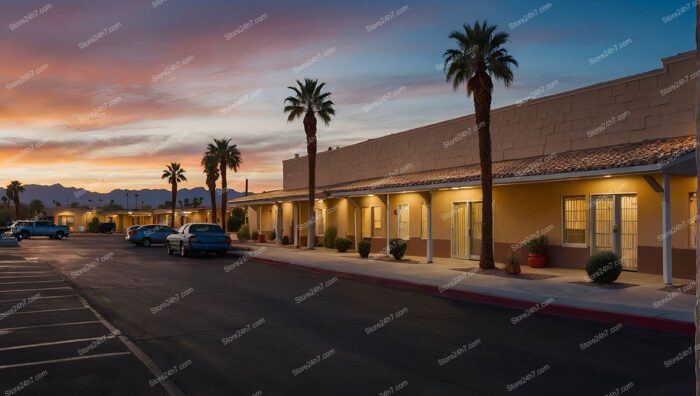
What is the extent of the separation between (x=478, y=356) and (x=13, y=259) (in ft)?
88.2

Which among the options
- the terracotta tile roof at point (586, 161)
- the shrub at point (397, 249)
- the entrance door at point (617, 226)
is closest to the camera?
the terracotta tile roof at point (586, 161)

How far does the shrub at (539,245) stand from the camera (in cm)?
2130

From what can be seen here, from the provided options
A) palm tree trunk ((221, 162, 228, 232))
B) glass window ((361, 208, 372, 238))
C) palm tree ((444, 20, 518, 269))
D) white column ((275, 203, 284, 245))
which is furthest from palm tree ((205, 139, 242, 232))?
palm tree ((444, 20, 518, 269))

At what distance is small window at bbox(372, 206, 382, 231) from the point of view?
31562 mm

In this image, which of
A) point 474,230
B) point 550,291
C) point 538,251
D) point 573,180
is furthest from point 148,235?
point 550,291

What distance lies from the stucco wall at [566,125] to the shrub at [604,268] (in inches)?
193

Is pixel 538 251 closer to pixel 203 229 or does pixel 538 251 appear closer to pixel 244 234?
pixel 203 229

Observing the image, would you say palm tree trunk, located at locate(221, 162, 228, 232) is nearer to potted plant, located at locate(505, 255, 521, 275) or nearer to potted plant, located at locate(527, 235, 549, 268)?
potted plant, located at locate(527, 235, 549, 268)

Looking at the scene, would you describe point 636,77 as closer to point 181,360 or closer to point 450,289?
point 450,289

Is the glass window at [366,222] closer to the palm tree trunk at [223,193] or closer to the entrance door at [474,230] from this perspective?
the entrance door at [474,230]

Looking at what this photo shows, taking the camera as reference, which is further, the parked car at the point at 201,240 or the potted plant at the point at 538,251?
the parked car at the point at 201,240

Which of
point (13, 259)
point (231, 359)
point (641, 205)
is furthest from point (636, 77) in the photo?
point (13, 259)

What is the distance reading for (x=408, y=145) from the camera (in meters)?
32.2

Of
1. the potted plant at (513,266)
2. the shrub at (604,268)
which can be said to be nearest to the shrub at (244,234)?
the potted plant at (513,266)
